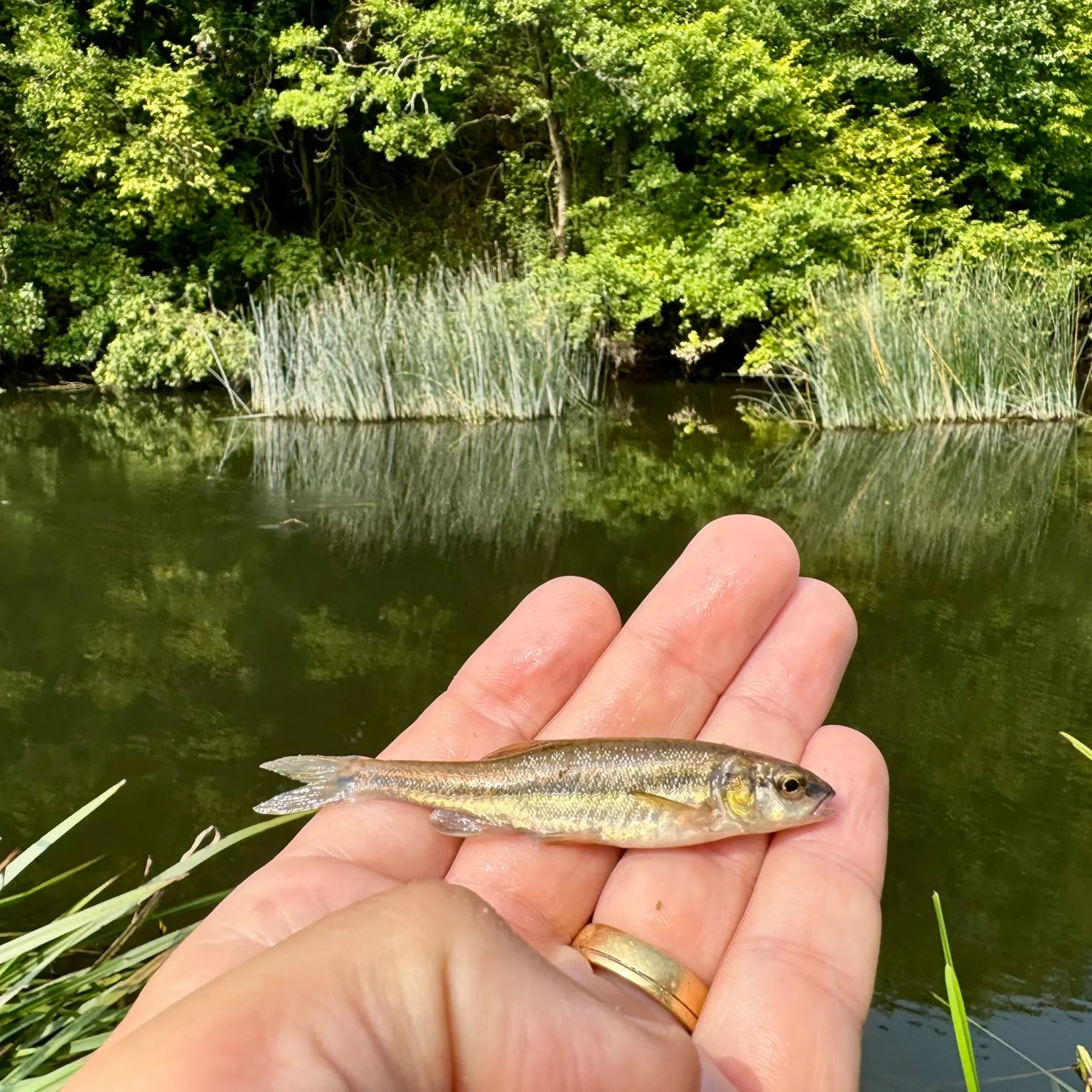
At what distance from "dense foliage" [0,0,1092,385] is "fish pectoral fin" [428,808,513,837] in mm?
15314

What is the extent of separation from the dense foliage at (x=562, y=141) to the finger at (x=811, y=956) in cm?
1539

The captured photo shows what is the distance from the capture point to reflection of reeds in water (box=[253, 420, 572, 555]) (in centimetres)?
834

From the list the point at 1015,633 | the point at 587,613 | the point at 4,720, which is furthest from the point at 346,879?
the point at 1015,633

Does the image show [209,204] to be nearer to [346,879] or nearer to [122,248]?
[122,248]

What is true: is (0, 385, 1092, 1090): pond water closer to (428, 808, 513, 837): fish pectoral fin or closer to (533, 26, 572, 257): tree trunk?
(428, 808, 513, 837): fish pectoral fin

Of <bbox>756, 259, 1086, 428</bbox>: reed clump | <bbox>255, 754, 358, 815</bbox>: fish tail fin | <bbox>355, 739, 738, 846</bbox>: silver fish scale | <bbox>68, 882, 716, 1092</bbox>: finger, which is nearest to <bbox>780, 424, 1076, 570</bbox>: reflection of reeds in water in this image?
<bbox>756, 259, 1086, 428</bbox>: reed clump

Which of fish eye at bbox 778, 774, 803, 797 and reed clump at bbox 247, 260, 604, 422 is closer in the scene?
fish eye at bbox 778, 774, 803, 797

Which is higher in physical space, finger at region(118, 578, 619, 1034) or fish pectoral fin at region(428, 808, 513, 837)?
finger at region(118, 578, 619, 1034)

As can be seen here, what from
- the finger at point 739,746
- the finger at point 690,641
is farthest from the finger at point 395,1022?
the finger at point 690,641

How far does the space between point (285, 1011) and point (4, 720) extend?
4475mm

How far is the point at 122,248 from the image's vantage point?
19000mm

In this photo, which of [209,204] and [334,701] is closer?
[334,701]

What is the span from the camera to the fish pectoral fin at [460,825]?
2.53 m

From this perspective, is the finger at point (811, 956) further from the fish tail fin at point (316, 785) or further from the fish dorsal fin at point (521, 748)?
the fish tail fin at point (316, 785)
